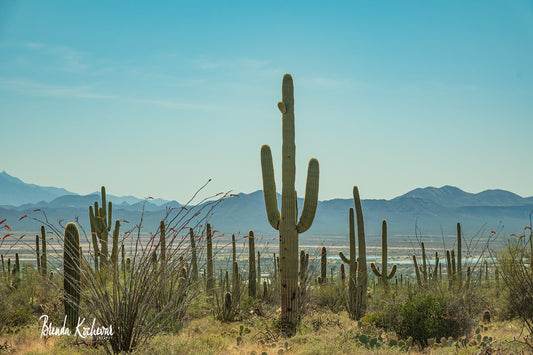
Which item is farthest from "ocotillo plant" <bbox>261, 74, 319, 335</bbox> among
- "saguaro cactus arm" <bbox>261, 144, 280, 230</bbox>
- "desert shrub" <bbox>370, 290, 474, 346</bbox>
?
"desert shrub" <bbox>370, 290, 474, 346</bbox>

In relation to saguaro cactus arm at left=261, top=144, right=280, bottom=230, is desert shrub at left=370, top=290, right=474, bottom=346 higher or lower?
lower

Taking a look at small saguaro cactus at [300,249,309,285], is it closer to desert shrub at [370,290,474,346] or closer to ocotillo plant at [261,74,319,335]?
ocotillo plant at [261,74,319,335]

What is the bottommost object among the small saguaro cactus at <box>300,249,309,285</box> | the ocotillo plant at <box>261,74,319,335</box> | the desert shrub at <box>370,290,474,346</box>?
the desert shrub at <box>370,290,474,346</box>

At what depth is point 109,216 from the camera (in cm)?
1636

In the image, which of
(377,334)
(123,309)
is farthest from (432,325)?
(123,309)

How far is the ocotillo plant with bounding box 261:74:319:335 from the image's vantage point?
9938mm

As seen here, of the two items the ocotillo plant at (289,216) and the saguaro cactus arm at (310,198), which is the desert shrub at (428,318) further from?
the saguaro cactus arm at (310,198)

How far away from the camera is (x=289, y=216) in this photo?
32.6 feet

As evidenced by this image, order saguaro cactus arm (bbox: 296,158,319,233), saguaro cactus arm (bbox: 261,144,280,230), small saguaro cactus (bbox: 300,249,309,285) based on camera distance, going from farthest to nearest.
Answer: small saguaro cactus (bbox: 300,249,309,285) < saguaro cactus arm (bbox: 261,144,280,230) < saguaro cactus arm (bbox: 296,158,319,233)

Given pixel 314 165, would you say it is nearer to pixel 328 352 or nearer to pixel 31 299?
pixel 328 352

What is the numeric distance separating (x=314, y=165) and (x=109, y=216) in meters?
8.97

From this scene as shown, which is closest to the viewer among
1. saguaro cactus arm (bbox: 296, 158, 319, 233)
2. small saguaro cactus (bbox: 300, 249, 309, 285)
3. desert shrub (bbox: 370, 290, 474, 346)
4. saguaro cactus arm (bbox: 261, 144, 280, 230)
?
desert shrub (bbox: 370, 290, 474, 346)

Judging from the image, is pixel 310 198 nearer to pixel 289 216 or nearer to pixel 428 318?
pixel 289 216

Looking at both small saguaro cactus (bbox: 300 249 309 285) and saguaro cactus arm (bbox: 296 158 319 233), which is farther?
small saguaro cactus (bbox: 300 249 309 285)
